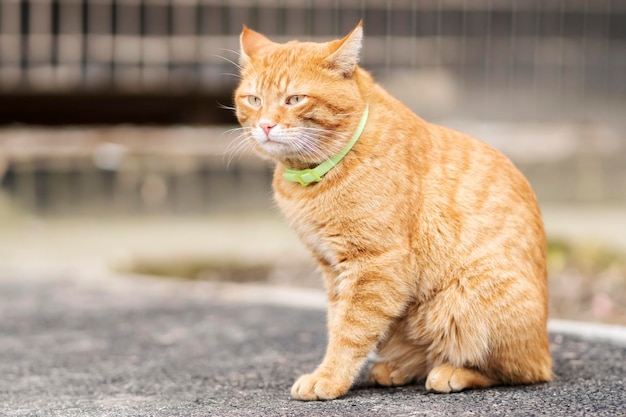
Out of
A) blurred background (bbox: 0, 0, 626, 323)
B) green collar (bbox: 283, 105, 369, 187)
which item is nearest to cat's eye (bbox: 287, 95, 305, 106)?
green collar (bbox: 283, 105, 369, 187)

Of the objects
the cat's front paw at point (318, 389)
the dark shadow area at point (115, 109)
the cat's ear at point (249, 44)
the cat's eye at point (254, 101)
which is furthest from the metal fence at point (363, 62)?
the cat's front paw at point (318, 389)

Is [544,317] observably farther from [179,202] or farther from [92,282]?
[179,202]

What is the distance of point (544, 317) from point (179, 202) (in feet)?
17.7

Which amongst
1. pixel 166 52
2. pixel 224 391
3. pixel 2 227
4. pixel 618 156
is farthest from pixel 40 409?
pixel 618 156

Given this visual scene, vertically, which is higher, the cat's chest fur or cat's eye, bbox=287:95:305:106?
cat's eye, bbox=287:95:305:106

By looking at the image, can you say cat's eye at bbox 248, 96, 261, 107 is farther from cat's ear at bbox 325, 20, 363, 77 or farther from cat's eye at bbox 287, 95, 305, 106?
cat's ear at bbox 325, 20, 363, 77

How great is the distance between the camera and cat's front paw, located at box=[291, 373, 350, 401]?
2.66 metres

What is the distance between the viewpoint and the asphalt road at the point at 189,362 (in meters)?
2.62

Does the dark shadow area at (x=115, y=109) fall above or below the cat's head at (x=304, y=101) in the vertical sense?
below

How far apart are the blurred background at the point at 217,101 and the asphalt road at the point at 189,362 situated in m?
1.90

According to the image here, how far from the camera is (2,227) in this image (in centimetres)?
722

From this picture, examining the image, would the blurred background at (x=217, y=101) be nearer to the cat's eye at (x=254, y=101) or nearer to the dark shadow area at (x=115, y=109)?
the dark shadow area at (x=115, y=109)

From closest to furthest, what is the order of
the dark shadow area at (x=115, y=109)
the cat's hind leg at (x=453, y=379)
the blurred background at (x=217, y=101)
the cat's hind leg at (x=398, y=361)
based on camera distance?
the cat's hind leg at (x=453, y=379)
the cat's hind leg at (x=398, y=361)
the blurred background at (x=217, y=101)
the dark shadow area at (x=115, y=109)

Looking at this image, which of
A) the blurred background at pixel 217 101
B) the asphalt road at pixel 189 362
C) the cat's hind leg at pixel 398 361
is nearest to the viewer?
the asphalt road at pixel 189 362
